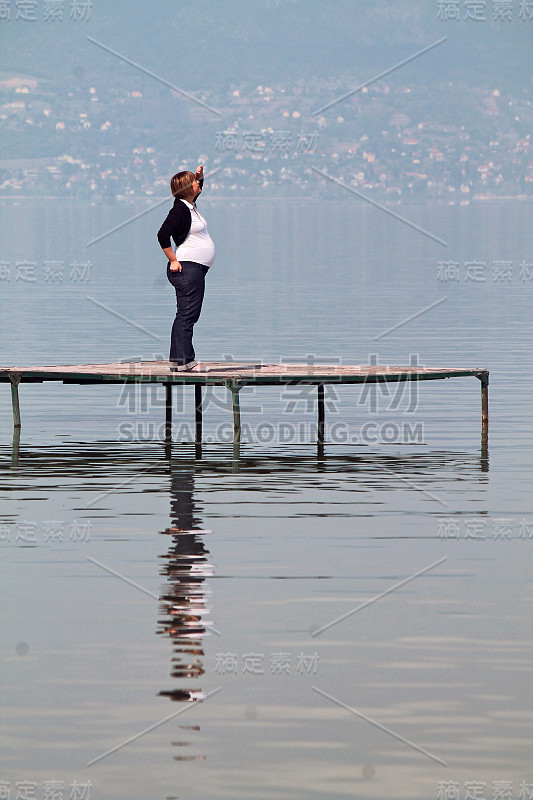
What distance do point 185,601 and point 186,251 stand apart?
8.16 meters

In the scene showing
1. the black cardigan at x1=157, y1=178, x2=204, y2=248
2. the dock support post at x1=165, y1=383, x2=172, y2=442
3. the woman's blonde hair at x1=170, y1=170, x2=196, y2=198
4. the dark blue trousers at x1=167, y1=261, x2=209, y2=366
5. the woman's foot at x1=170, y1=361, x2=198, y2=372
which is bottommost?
the dock support post at x1=165, y1=383, x2=172, y2=442

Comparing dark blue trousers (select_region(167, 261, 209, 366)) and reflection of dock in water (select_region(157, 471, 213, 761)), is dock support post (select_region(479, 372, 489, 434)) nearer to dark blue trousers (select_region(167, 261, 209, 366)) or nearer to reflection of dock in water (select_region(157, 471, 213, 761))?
dark blue trousers (select_region(167, 261, 209, 366))

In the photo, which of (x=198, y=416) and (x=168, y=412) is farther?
(x=168, y=412)

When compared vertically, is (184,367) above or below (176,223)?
below

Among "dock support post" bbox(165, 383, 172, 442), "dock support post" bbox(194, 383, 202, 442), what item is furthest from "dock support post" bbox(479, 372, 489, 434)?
"dock support post" bbox(165, 383, 172, 442)

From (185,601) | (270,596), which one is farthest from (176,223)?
(185,601)

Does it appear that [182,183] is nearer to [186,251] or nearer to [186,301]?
[186,251]

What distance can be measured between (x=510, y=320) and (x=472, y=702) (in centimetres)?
4514

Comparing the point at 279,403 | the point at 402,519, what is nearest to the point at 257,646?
the point at 402,519

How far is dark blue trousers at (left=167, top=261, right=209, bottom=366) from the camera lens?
871 inches

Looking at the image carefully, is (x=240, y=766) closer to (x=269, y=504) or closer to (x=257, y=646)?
(x=257, y=646)

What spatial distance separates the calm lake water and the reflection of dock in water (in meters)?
0.03

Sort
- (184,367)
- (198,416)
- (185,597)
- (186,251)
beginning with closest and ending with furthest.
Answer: (185,597) < (186,251) < (184,367) < (198,416)

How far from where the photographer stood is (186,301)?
22.4m
